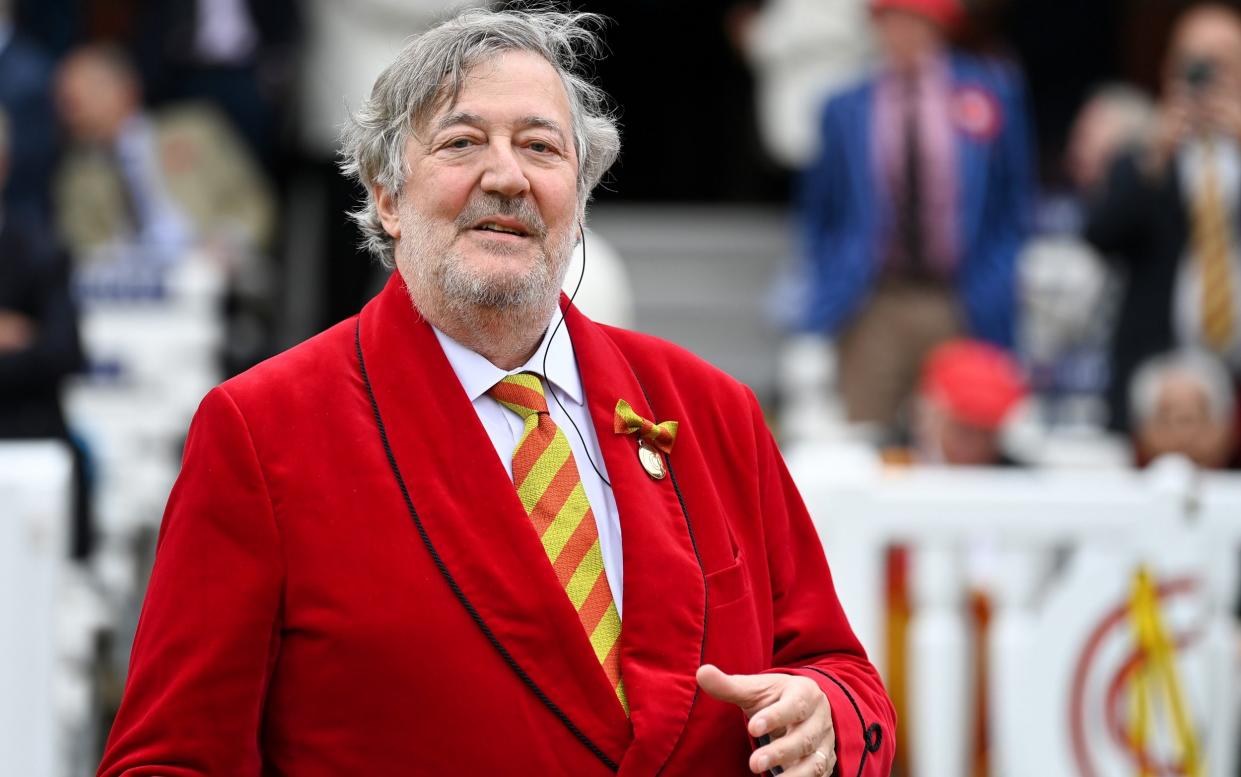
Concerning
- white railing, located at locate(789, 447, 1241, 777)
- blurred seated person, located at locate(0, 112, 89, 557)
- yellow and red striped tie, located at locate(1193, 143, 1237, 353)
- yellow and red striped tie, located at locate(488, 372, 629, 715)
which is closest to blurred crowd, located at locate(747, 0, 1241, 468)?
yellow and red striped tie, located at locate(1193, 143, 1237, 353)

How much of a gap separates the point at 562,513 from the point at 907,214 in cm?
511

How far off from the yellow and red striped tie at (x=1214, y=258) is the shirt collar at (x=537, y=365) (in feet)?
15.3

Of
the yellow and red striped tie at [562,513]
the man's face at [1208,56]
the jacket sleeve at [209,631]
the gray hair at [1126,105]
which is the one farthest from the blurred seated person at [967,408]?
the jacket sleeve at [209,631]

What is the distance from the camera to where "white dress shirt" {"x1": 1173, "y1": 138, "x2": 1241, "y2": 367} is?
6953 mm

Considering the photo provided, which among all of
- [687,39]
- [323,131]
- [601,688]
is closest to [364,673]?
[601,688]

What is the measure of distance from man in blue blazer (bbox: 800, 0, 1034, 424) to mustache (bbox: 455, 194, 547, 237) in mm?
4957

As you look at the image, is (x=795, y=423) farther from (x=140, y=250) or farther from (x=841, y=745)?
(x=841, y=745)

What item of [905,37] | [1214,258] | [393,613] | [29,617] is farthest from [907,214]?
[393,613]

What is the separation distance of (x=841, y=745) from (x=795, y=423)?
5377 mm

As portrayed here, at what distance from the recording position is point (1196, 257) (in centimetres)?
701

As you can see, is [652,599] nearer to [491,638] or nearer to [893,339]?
[491,638]

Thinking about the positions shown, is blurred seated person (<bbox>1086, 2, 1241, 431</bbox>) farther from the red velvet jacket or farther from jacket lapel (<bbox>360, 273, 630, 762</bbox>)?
jacket lapel (<bbox>360, 273, 630, 762</bbox>)

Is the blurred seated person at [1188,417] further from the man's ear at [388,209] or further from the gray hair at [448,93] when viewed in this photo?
the man's ear at [388,209]

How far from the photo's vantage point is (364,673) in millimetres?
2459
